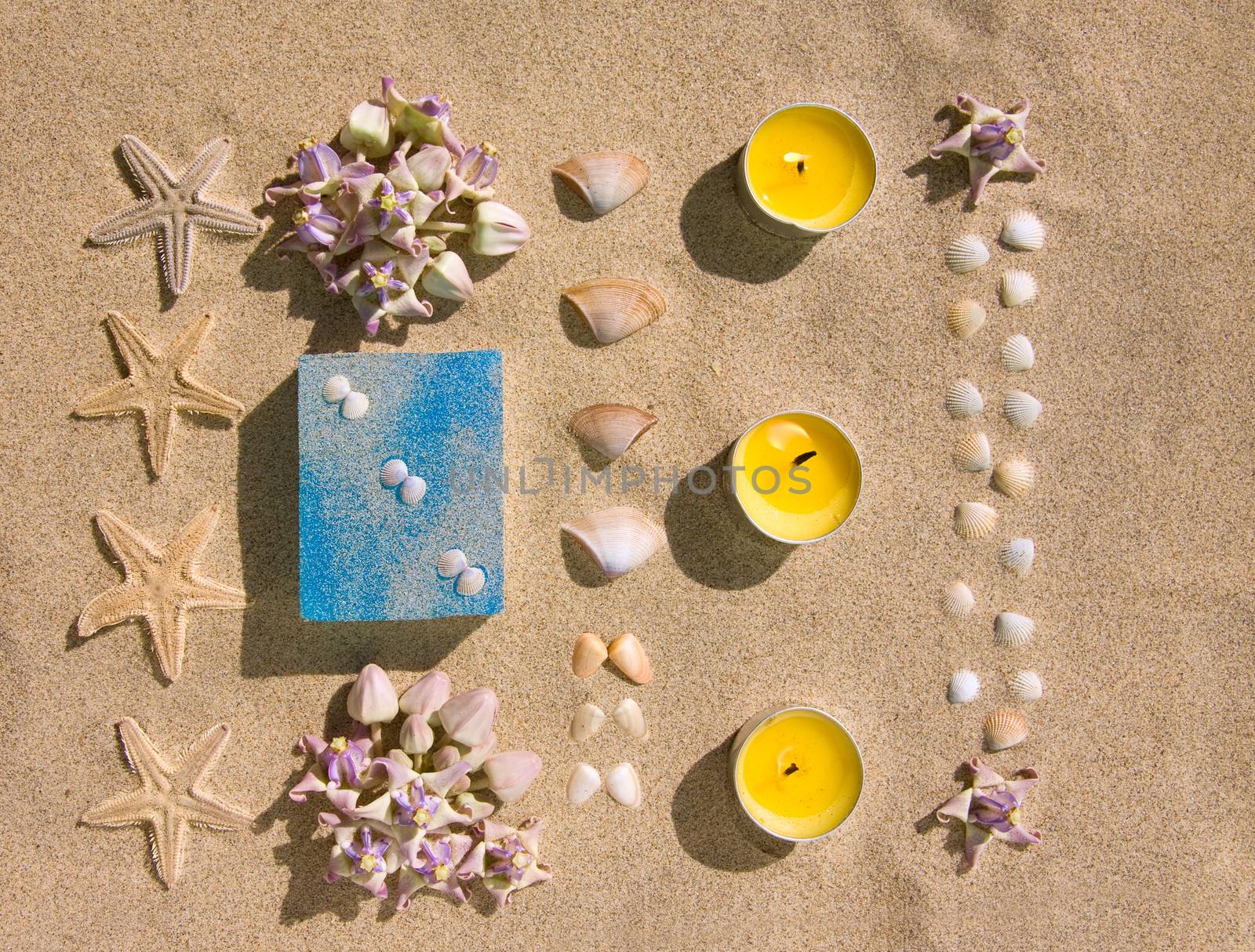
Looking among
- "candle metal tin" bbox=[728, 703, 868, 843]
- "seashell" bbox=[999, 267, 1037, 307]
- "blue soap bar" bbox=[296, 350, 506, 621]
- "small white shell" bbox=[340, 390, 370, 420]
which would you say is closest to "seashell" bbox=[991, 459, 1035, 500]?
"seashell" bbox=[999, 267, 1037, 307]

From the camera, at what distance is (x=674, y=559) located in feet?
6.36

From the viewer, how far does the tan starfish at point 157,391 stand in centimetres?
183

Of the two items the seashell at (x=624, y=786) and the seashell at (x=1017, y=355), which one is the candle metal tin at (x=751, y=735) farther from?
the seashell at (x=1017, y=355)

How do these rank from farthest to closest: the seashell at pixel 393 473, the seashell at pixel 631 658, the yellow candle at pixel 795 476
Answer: the seashell at pixel 631 658
the yellow candle at pixel 795 476
the seashell at pixel 393 473

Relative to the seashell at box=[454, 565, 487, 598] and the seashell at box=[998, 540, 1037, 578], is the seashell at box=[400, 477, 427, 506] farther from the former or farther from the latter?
the seashell at box=[998, 540, 1037, 578]

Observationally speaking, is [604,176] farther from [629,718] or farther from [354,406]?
[629,718]

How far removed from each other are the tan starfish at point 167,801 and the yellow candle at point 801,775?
4.26ft

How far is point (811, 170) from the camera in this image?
1.81 m

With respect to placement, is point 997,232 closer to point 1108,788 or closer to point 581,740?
point 1108,788

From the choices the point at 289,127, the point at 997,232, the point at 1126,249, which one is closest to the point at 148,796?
the point at 289,127

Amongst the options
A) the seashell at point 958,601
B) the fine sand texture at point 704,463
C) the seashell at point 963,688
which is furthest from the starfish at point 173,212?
the seashell at point 963,688

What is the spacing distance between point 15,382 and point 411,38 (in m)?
1.34

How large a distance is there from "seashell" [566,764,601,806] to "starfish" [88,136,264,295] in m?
1.60

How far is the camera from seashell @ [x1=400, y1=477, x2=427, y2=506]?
168 centimetres
